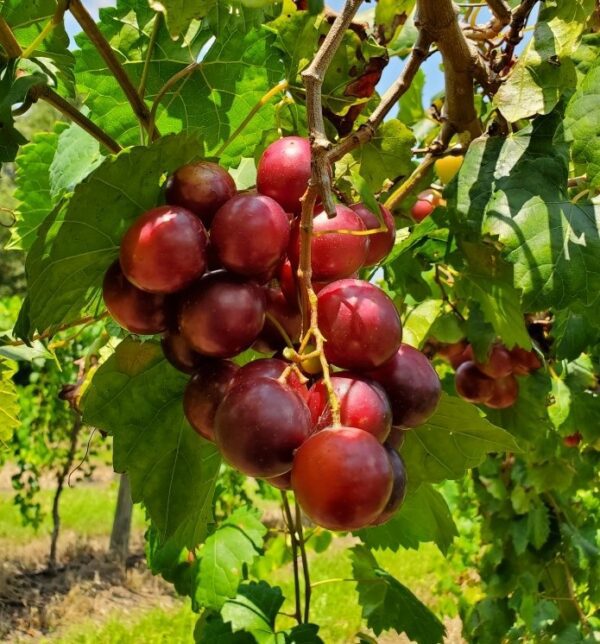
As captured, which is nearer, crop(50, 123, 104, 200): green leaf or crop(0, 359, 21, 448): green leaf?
crop(50, 123, 104, 200): green leaf

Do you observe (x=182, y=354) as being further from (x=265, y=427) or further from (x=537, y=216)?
(x=537, y=216)

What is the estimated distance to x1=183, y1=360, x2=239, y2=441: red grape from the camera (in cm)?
62

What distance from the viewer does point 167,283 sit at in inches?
23.7

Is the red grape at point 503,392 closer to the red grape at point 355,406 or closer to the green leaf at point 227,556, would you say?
the green leaf at point 227,556

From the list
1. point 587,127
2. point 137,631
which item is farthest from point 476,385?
point 137,631

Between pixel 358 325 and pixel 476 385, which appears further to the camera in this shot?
pixel 476 385

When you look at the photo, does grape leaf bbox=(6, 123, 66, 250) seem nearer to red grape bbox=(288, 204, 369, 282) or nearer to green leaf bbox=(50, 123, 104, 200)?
green leaf bbox=(50, 123, 104, 200)

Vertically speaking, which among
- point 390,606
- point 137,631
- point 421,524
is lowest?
point 137,631

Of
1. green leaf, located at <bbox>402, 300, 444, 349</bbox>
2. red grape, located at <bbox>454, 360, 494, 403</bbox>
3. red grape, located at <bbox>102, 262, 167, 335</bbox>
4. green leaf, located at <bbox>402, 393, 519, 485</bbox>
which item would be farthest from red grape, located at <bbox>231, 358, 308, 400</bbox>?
red grape, located at <bbox>454, 360, 494, 403</bbox>

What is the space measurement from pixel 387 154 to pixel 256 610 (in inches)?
39.6

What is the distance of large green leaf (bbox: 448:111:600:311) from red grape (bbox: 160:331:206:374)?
1.18 feet

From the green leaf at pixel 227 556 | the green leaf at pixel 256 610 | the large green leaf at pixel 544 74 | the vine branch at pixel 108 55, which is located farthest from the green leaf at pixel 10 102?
the green leaf at pixel 227 556

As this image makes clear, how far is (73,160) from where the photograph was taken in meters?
1.04

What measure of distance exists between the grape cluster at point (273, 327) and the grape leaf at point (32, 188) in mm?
591
